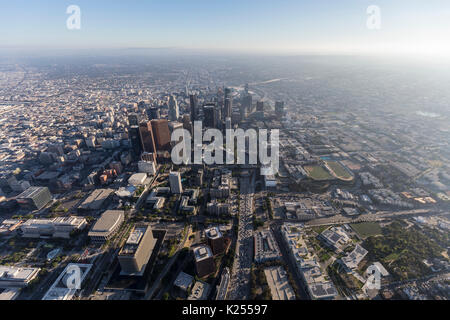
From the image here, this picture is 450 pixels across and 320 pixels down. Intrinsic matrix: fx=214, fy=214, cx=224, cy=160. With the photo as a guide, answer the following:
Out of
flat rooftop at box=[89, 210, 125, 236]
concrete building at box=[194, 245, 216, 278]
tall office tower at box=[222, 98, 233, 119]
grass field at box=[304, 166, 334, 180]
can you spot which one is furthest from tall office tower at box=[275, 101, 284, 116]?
concrete building at box=[194, 245, 216, 278]

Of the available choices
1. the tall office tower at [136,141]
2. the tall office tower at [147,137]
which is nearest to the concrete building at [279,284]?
the tall office tower at [147,137]

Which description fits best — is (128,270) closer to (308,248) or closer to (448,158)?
(308,248)

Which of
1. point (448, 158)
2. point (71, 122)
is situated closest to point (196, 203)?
point (448, 158)

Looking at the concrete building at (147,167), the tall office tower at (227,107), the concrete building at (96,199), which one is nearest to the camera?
the concrete building at (96,199)

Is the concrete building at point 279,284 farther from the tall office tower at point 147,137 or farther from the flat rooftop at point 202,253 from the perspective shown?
the tall office tower at point 147,137

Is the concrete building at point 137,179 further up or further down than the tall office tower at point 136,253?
further up

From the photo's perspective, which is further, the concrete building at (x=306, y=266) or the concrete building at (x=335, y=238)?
the concrete building at (x=335, y=238)

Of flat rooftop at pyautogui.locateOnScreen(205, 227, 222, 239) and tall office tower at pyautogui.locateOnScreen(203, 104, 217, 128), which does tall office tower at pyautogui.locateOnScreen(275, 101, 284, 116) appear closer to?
A: tall office tower at pyautogui.locateOnScreen(203, 104, 217, 128)
